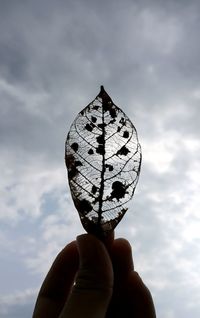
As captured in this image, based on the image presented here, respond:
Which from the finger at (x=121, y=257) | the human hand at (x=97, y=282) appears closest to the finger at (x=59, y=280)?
the human hand at (x=97, y=282)

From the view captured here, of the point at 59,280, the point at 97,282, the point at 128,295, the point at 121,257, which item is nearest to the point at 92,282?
the point at 97,282

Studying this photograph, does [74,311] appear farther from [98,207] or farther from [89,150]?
[89,150]

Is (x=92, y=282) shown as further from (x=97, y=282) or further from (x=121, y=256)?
(x=121, y=256)

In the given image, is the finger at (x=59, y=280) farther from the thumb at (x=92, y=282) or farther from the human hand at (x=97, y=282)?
the thumb at (x=92, y=282)

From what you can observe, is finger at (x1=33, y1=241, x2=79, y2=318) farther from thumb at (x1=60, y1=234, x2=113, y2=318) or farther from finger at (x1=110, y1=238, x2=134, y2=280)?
thumb at (x1=60, y1=234, x2=113, y2=318)

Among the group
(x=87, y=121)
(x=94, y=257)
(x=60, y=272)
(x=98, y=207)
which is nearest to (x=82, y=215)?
(x=98, y=207)

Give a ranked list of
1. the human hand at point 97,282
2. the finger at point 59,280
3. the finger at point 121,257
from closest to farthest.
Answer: the human hand at point 97,282
the finger at point 121,257
the finger at point 59,280

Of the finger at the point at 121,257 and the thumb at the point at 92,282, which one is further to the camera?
the finger at the point at 121,257
